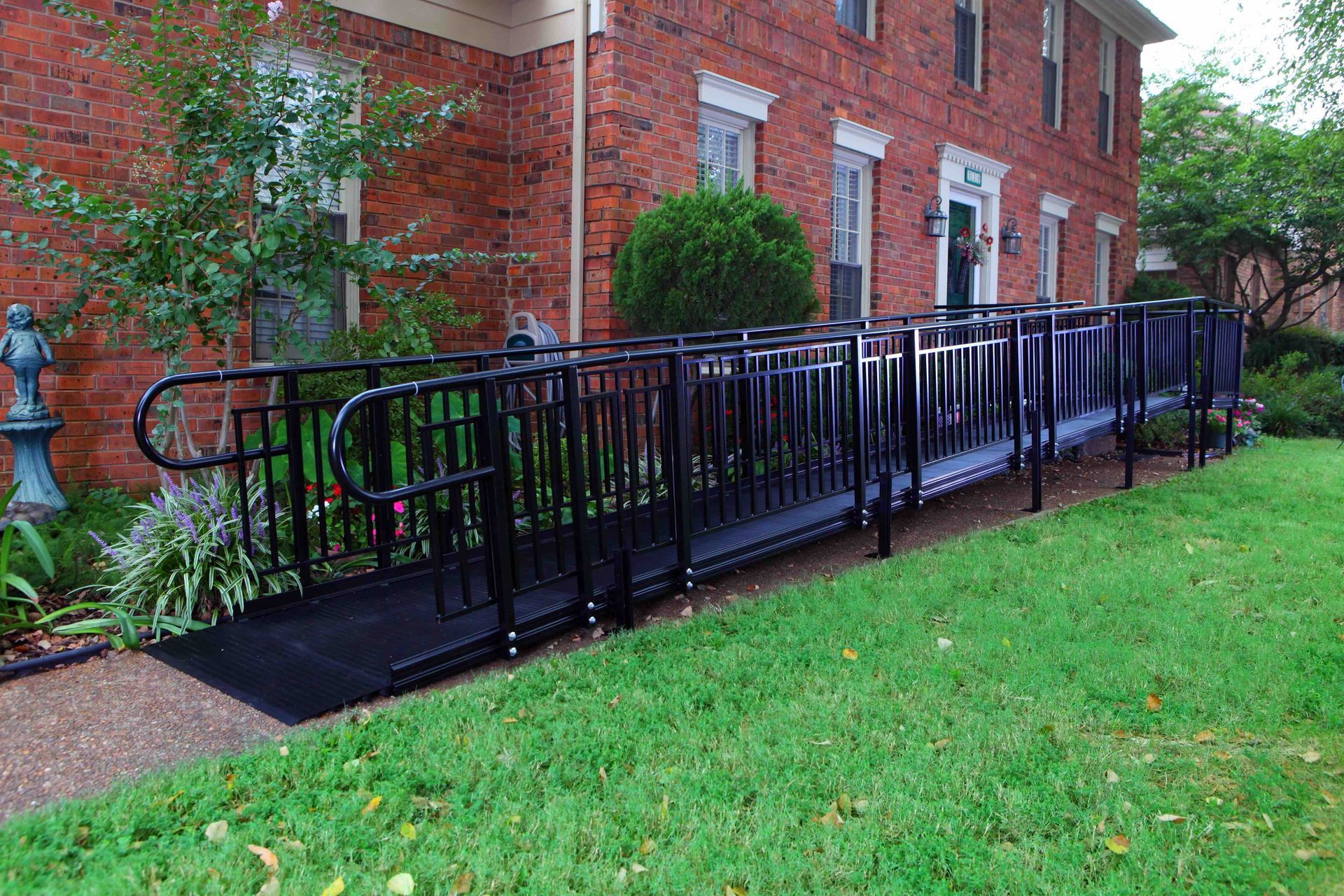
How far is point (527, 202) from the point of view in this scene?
27.7 ft

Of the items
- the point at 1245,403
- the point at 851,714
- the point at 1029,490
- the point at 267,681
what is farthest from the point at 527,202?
the point at 1245,403

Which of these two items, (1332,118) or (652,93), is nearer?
(652,93)

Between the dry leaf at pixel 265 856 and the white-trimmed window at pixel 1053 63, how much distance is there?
14.8 metres

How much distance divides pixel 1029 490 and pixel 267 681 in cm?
629

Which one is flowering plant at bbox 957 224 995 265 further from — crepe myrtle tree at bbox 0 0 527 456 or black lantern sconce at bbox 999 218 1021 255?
crepe myrtle tree at bbox 0 0 527 456

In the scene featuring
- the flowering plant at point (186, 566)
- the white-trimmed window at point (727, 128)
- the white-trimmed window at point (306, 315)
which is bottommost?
the flowering plant at point (186, 566)

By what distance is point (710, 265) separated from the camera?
287 inches

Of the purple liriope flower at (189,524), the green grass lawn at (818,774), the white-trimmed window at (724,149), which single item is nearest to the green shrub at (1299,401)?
the white-trimmed window at (724,149)

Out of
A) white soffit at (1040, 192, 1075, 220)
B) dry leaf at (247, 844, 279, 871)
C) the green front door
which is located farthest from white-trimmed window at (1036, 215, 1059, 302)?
dry leaf at (247, 844, 279, 871)

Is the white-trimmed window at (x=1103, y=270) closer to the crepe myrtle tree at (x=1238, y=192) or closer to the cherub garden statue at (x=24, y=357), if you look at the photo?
the crepe myrtle tree at (x=1238, y=192)

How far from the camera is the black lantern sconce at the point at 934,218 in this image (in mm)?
11523

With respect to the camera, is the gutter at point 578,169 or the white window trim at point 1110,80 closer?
the gutter at point 578,169

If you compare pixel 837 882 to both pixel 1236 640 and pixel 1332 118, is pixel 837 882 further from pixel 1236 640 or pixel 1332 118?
pixel 1332 118

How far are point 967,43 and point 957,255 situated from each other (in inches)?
108
